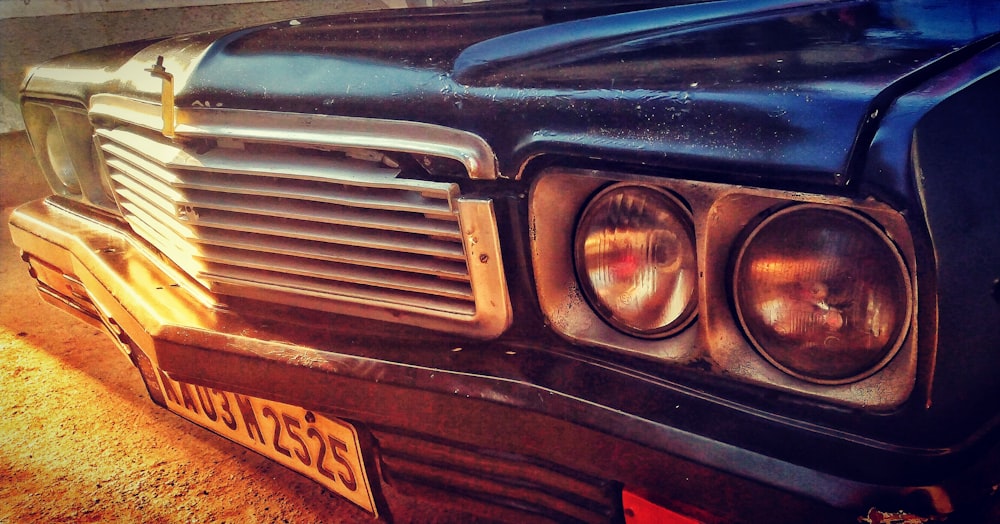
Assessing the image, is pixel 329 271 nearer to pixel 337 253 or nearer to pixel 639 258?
pixel 337 253

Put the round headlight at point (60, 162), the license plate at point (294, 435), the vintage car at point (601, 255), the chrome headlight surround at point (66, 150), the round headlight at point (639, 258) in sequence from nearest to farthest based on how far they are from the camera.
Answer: the vintage car at point (601, 255) → the round headlight at point (639, 258) → the license plate at point (294, 435) → the chrome headlight surround at point (66, 150) → the round headlight at point (60, 162)

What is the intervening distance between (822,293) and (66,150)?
2.40m

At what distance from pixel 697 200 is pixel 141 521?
1760 mm

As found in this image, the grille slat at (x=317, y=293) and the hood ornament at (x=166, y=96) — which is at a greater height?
the hood ornament at (x=166, y=96)

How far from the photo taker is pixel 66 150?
222 cm

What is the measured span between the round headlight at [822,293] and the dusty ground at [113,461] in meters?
1.29

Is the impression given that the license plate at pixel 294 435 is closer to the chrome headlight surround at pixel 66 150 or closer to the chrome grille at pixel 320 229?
the chrome grille at pixel 320 229

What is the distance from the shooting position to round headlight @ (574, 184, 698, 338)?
1038 millimetres

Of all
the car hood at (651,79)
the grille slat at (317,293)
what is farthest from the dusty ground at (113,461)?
the car hood at (651,79)

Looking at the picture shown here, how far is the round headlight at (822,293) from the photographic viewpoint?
882mm

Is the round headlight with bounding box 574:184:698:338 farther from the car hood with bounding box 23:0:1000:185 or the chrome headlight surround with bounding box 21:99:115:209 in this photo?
the chrome headlight surround with bounding box 21:99:115:209

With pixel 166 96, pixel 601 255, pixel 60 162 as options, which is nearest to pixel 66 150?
pixel 60 162

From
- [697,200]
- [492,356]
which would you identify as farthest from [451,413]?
[697,200]

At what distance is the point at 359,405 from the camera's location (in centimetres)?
129
